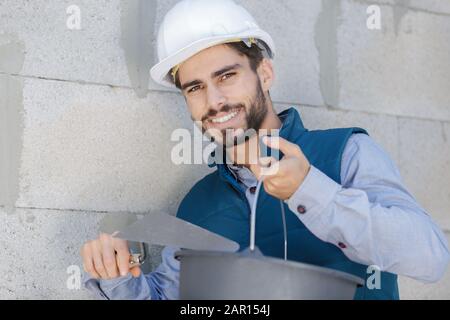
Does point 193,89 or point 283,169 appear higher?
point 193,89

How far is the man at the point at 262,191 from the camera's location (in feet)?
6.14

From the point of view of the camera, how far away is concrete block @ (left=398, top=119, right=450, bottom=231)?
2973mm

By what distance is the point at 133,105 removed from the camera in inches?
107

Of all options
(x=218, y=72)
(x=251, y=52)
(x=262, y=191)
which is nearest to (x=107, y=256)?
(x=262, y=191)

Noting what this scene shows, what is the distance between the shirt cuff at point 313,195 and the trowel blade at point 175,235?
0.56 feet

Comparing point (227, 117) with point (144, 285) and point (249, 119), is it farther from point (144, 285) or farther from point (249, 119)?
point (144, 285)

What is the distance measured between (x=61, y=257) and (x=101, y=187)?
0.82 feet

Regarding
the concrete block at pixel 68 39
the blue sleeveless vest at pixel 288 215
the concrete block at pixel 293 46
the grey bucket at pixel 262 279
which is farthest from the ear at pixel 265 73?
the grey bucket at pixel 262 279

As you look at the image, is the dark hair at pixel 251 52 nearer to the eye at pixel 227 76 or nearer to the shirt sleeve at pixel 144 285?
the eye at pixel 227 76

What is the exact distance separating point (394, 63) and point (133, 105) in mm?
968

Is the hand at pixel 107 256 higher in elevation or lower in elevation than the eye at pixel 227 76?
lower

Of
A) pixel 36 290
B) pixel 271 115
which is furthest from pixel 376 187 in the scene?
pixel 36 290

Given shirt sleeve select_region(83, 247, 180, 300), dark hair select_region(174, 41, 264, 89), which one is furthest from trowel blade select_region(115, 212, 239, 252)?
dark hair select_region(174, 41, 264, 89)

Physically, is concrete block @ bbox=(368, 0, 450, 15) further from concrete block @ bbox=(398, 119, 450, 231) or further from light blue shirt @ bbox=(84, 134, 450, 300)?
light blue shirt @ bbox=(84, 134, 450, 300)
